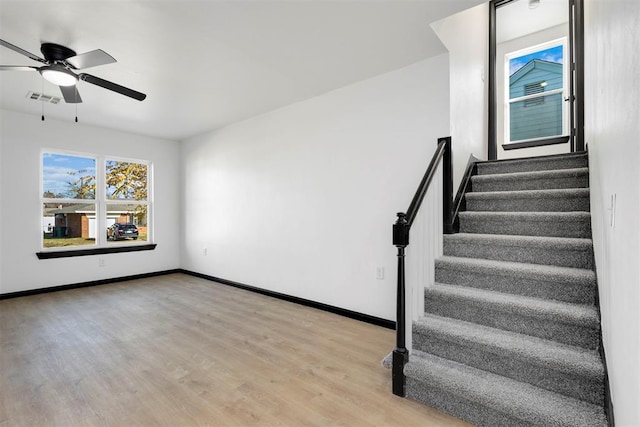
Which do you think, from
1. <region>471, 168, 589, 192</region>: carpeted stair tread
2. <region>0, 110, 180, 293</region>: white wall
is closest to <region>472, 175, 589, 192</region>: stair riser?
<region>471, 168, 589, 192</region>: carpeted stair tread

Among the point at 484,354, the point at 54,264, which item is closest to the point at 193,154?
the point at 54,264

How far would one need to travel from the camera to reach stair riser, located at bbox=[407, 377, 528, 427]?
1705mm

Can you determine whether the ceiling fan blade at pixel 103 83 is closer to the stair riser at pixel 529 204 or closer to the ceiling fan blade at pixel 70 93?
the ceiling fan blade at pixel 70 93

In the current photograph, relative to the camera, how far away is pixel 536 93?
4676 millimetres

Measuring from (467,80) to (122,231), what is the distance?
5.91 m

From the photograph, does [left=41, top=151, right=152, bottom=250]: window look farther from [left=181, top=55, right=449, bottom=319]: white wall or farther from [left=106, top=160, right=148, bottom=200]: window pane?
[left=181, top=55, right=449, bottom=319]: white wall

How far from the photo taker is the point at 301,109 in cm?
423

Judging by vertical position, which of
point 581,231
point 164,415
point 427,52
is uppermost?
point 427,52

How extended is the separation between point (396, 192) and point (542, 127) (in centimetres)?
288

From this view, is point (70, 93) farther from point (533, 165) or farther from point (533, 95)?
point (533, 95)

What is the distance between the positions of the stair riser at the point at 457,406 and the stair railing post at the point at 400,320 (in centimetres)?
6

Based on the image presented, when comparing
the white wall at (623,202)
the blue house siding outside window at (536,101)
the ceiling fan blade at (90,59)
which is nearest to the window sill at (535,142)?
the blue house siding outside window at (536,101)

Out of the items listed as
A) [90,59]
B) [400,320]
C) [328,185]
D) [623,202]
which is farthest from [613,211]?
[90,59]

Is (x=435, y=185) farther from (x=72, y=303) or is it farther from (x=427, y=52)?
(x=72, y=303)
